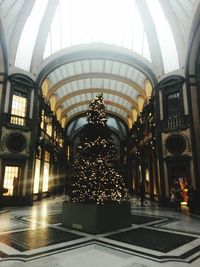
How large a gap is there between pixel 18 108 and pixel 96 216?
12.6 metres

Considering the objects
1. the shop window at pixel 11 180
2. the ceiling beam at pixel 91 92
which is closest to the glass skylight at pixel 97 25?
the ceiling beam at pixel 91 92

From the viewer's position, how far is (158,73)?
1800cm

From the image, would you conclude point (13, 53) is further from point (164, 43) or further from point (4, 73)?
point (164, 43)

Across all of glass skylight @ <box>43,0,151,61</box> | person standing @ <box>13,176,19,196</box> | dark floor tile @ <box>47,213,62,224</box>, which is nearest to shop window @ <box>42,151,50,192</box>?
person standing @ <box>13,176,19,196</box>

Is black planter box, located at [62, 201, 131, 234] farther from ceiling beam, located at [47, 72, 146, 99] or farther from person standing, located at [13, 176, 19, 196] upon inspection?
ceiling beam, located at [47, 72, 146, 99]

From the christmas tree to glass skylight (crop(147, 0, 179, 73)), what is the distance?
11073 millimetres

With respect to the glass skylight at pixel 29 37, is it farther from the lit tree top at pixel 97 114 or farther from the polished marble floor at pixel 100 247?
the polished marble floor at pixel 100 247

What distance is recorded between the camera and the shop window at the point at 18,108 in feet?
54.1

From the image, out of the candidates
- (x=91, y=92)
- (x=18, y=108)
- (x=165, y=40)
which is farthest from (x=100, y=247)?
(x=91, y=92)

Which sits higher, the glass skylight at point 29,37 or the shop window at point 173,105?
the glass skylight at point 29,37

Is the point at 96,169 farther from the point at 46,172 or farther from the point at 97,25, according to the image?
the point at 46,172

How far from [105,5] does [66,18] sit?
137 inches

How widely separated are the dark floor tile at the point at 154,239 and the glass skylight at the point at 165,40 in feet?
45.9

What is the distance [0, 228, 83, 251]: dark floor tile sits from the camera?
19.1 ft
